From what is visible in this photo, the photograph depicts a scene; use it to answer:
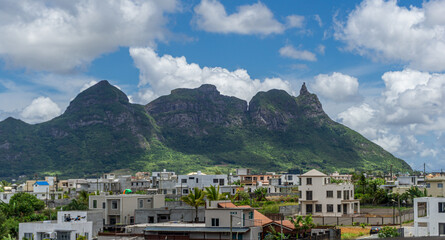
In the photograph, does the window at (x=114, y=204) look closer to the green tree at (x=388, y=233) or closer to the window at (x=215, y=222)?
the window at (x=215, y=222)

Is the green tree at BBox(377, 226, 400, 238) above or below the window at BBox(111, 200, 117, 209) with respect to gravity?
below

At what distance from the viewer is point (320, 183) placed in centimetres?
8038

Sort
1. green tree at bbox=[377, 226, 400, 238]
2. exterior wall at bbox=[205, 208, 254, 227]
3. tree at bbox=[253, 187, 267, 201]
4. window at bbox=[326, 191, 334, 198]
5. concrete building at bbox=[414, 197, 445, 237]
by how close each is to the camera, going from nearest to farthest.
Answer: green tree at bbox=[377, 226, 400, 238], concrete building at bbox=[414, 197, 445, 237], exterior wall at bbox=[205, 208, 254, 227], window at bbox=[326, 191, 334, 198], tree at bbox=[253, 187, 267, 201]

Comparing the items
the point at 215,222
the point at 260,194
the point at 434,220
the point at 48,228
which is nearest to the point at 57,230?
the point at 48,228

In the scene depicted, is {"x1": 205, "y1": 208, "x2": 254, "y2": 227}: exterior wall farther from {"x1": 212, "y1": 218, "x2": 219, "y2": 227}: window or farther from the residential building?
the residential building

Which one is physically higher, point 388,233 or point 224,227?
point 224,227

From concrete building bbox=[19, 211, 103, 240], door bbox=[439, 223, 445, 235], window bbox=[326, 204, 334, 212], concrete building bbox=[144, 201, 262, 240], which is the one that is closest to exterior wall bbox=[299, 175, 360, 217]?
window bbox=[326, 204, 334, 212]

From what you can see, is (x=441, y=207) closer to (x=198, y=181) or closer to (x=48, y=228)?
(x=48, y=228)

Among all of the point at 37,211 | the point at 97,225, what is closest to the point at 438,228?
the point at 97,225

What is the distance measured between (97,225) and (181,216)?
10.9m

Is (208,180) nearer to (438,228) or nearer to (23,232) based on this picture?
(23,232)

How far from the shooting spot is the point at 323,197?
80000mm

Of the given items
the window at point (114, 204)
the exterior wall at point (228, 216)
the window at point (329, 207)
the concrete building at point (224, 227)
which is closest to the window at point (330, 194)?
the window at point (329, 207)

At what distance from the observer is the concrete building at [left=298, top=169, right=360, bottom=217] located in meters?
79.6
